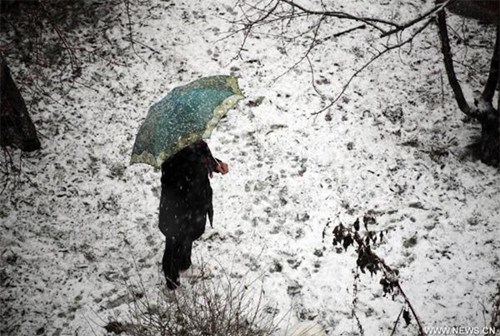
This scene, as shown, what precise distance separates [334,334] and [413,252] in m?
1.38

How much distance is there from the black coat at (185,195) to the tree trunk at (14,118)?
2657 millimetres

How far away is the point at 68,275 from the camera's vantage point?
4590 mm

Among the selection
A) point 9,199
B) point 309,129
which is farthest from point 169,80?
point 9,199

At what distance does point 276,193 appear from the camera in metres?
5.28

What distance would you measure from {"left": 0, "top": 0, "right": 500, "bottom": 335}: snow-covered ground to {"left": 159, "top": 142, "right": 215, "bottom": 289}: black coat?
886 mm

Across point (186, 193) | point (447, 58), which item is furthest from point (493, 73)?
point (186, 193)

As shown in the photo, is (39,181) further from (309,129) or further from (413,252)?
(413,252)

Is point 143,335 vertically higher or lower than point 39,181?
lower

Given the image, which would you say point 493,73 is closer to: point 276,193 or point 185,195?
point 276,193

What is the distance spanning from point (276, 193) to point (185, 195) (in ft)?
6.10

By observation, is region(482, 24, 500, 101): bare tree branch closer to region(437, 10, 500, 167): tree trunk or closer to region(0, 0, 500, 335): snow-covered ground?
region(437, 10, 500, 167): tree trunk

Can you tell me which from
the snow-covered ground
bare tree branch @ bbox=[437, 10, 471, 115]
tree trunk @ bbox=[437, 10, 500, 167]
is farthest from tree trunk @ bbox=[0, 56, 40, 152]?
tree trunk @ bbox=[437, 10, 500, 167]

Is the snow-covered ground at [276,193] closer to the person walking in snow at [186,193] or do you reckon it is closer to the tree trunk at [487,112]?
the tree trunk at [487,112]

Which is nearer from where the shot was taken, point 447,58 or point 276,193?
point 447,58
